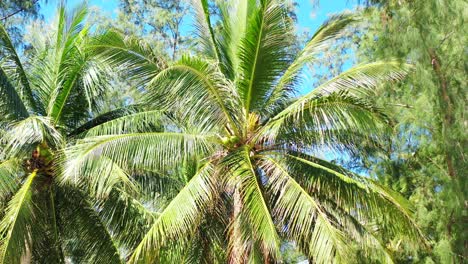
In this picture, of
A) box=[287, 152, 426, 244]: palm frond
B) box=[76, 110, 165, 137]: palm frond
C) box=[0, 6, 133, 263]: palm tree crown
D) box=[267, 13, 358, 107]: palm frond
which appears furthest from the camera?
box=[76, 110, 165, 137]: palm frond

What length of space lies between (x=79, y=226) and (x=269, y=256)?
Result: 12.8 ft

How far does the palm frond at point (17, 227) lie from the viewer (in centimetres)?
1009

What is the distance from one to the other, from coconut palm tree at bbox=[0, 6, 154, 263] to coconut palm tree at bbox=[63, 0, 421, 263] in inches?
29.2

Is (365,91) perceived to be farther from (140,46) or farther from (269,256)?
(140,46)

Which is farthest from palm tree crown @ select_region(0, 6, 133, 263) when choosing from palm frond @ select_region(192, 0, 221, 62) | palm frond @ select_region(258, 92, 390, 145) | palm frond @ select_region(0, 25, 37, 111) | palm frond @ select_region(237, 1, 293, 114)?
palm frond @ select_region(258, 92, 390, 145)

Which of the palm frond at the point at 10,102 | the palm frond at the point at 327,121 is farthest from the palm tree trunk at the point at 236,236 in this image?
the palm frond at the point at 10,102

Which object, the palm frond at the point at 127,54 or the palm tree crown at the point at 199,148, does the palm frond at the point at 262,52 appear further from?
the palm frond at the point at 127,54

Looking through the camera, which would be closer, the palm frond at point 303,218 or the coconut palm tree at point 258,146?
the palm frond at point 303,218

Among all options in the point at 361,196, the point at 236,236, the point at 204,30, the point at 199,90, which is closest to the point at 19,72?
the point at 204,30

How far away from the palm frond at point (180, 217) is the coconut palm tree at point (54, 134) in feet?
5.94

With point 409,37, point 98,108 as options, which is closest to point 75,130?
point 98,108

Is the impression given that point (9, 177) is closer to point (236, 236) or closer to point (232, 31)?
point (236, 236)

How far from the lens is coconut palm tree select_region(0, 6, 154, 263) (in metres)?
11.2

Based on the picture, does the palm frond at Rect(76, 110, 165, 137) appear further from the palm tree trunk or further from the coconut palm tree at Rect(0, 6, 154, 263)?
the palm tree trunk
